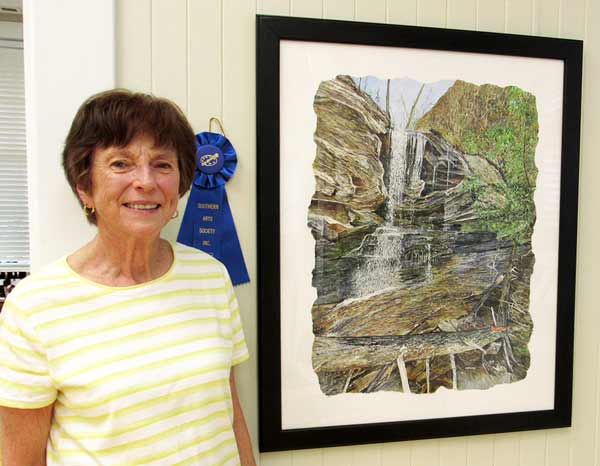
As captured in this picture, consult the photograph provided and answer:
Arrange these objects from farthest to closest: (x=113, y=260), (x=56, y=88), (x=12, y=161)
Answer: (x=12, y=161) < (x=56, y=88) < (x=113, y=260)

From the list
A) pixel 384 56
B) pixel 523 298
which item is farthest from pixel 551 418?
pixel 384 56

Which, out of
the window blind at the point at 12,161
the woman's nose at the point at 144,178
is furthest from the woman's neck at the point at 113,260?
the window blind at the point at 12,161

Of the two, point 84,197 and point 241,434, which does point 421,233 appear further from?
point 84,197

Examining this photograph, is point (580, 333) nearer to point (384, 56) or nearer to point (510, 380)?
point (510, 380)

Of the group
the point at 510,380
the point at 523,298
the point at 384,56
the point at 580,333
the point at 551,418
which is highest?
the point at 384,56

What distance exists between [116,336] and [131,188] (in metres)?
0.26

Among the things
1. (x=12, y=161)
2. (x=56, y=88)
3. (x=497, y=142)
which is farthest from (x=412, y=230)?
(x=12, y=161)

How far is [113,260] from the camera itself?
0.84 metres

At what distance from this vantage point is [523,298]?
1222 millimetres

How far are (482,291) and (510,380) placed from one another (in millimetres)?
261

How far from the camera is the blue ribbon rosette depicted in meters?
1.04

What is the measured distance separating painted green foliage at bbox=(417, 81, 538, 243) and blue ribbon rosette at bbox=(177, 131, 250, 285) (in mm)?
495

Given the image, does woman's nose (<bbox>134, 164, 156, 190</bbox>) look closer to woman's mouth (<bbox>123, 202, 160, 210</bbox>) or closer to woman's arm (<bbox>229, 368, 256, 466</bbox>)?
woman's mouth (<bbox>123, 202, 160, 210</bbox>)

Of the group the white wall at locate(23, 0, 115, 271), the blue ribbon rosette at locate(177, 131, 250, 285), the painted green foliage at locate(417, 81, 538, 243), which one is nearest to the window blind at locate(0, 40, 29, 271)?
the white wall at locate(23, 0, 115, 271)
